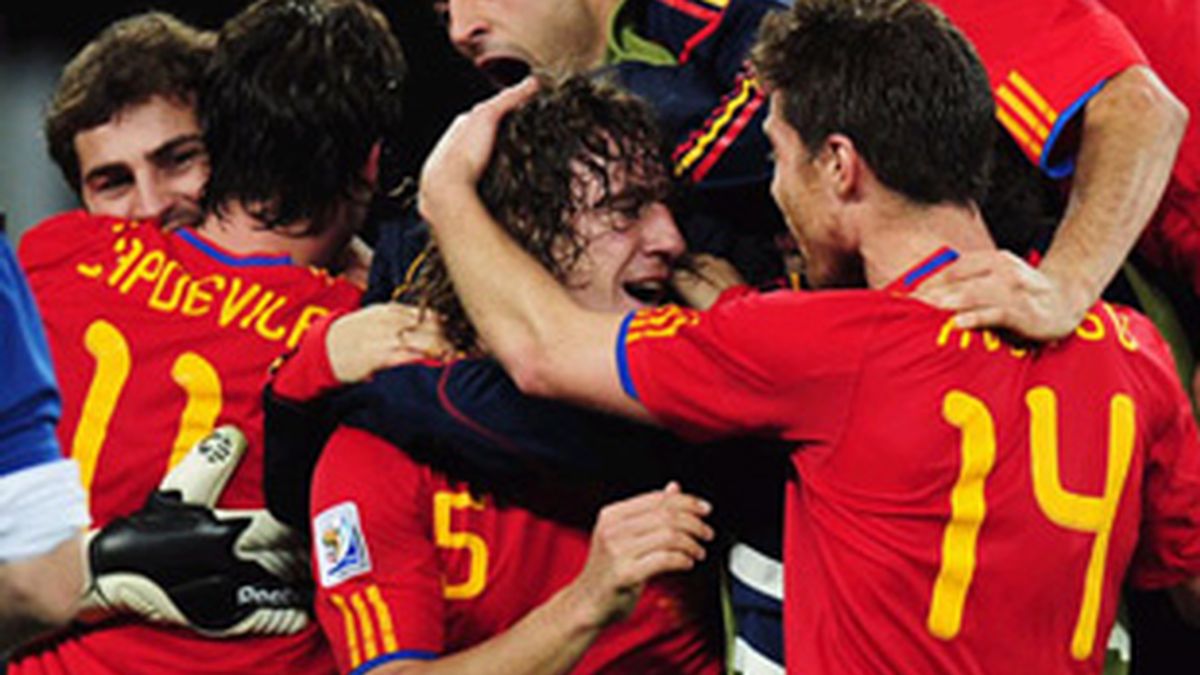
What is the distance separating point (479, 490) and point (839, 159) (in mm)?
596

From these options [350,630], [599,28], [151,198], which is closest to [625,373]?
[350,630]

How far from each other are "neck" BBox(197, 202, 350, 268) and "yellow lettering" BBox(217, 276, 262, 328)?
0.08 m

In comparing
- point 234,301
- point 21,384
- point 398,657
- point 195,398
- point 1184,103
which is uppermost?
point 21,384

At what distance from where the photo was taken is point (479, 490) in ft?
7.19

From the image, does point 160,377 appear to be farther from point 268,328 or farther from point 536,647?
point 536,647

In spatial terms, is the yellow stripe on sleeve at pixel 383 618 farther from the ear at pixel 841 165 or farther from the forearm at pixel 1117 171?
the forearm at pixel 1117 171

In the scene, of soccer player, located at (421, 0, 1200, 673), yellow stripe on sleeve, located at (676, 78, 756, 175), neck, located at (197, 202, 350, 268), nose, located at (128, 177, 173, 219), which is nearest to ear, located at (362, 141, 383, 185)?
neck, located at (197, 202, 350, 268)

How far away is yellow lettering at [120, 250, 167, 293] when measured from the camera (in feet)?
8.54

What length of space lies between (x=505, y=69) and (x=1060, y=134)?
0.91m

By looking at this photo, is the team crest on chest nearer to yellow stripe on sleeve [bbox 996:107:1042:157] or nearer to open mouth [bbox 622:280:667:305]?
open mouth [bbox 622:280:667:305]

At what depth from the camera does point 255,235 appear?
2682 mm

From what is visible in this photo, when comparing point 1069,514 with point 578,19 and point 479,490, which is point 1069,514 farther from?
point 578,19

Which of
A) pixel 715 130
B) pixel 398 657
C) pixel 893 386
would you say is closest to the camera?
pixel 893 386

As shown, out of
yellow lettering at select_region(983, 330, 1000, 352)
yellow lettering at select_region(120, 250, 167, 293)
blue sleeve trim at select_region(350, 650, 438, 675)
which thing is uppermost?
yellow lettering at select_region(983, 330, 1000, 352)
